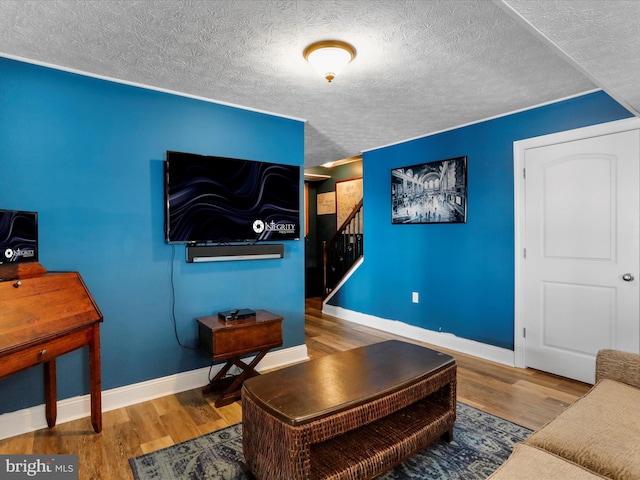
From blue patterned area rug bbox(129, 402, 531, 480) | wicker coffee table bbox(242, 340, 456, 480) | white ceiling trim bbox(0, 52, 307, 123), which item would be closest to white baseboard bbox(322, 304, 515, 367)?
blue patterned area rug bbox(129, 402, 531, 480)

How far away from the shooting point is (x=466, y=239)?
12.4 feet

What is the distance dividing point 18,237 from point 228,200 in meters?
1.39

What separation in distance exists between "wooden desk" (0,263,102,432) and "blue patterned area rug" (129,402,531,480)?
1.99ft

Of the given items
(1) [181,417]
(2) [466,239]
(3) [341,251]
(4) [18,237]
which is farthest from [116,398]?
(3) [341,251]

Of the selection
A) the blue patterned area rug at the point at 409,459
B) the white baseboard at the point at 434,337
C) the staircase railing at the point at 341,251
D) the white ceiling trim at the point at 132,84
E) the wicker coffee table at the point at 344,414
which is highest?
the white ceiling trim at the point at 132,84

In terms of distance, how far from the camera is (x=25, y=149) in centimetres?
233

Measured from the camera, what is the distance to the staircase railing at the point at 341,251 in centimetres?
575

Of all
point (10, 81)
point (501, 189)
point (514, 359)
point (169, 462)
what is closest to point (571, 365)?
point (514, 359)

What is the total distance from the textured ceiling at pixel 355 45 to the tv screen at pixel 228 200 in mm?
557

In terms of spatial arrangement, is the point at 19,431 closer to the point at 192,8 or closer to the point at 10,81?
the point at 10,81

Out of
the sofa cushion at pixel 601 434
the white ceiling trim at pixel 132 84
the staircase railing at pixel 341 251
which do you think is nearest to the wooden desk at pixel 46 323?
the white ceiling trim at pixel 132 84

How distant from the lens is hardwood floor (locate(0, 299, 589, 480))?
210cm

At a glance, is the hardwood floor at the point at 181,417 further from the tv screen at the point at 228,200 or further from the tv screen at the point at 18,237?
the tv screen at the point at 228,200

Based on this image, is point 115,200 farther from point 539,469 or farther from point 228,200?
point 539,469
